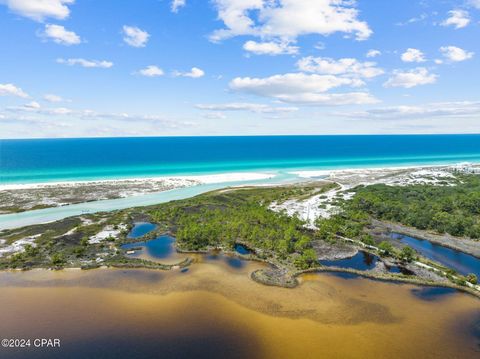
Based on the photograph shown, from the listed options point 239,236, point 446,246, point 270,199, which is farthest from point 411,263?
point 270,199

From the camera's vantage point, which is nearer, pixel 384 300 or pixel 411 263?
pixel 384 300

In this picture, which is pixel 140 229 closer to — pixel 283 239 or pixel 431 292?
pixel 283 239

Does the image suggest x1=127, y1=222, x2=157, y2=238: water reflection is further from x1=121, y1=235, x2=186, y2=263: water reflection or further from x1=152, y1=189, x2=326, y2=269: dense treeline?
x1=121, y1=235, x2=186, y2=263: water reflection

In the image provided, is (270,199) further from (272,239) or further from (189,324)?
(189,324)

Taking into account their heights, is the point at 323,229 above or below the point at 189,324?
above

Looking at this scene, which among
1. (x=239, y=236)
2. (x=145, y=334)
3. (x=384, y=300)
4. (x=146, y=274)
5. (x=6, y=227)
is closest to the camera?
(x=145, y=334)

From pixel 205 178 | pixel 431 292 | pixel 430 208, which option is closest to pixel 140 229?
pixel 431 292

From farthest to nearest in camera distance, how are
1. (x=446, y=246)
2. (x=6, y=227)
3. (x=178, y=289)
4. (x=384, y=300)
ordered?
1. (x=6, y=227)
2. (x=446, y=246)
3. (x=178, y=289)
4. (x=384, y=300)
